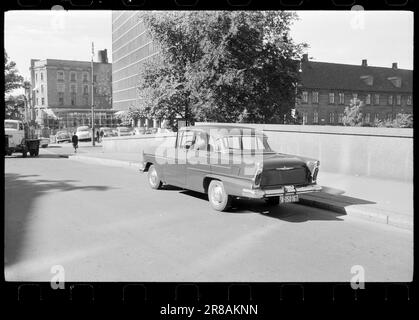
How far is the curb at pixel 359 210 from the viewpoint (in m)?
6.82

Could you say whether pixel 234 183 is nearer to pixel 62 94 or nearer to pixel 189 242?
pixel 189 242

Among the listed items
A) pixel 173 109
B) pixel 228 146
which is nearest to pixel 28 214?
pixel 228 146

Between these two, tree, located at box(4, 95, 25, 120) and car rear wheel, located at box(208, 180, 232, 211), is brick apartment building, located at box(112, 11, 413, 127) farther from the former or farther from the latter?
car rear wheel, located at box(208, 180, 232, 211)

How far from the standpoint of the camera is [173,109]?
1891 cm

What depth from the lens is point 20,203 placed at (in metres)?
8.77

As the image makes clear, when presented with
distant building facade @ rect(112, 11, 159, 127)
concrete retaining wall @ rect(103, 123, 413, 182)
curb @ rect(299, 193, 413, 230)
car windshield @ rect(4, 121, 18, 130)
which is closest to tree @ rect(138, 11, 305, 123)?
concrete retaining wall @ rect(103, 123, 413, 182)

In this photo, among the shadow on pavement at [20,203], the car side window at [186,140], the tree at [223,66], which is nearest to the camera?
the shadow on pavement at [20,203]

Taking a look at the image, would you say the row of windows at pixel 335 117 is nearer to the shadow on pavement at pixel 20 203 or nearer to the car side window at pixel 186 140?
the shadow on pavement at pixel 20 203

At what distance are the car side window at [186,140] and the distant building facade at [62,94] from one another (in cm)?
6014

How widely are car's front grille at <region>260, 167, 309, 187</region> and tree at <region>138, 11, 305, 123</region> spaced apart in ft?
31.5

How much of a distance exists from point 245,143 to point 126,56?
262ft

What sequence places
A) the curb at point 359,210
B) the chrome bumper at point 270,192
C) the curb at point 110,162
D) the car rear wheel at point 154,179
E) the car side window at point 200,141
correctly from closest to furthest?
the curb at point 359,210 < the chrome bumper at point 270,192 < the car side window at point 200,141 < the car rear wheel at point 154,179 < the curb at point 110,162

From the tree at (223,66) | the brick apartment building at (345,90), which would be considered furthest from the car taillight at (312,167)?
the brick apartment building at (345,90)
